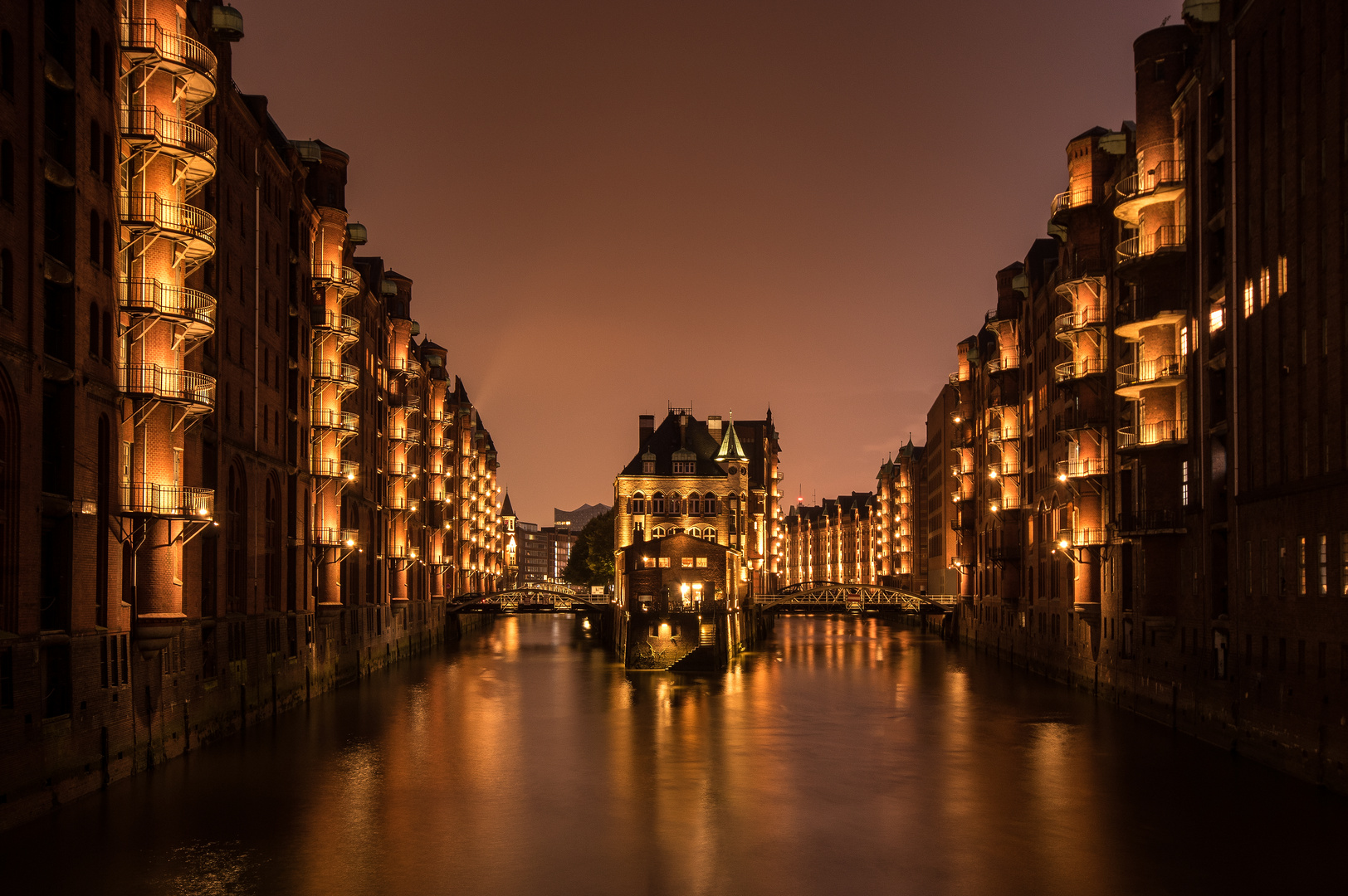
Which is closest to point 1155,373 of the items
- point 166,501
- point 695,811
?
point 695,811

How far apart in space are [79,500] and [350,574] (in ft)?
142

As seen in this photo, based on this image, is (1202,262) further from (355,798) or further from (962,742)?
(355,798)

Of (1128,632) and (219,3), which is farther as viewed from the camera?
(1128,632)

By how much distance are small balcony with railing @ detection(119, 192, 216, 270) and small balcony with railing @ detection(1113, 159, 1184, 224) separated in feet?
114

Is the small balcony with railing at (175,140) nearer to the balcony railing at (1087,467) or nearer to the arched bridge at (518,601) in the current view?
the balcony railing at (1087,467)

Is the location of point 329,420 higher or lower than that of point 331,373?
lower

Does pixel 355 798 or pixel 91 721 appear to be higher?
pixel 91 721

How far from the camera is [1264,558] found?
41.7 meters

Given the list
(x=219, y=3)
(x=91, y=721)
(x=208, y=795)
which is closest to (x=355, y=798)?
(x=208, y=795)

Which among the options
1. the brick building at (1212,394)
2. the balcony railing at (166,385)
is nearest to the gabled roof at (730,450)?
the brick building at (1212,394)

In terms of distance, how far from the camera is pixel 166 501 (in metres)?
39.7

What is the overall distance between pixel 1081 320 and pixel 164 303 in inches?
1602

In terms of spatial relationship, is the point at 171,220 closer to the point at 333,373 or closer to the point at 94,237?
the point at 94,237

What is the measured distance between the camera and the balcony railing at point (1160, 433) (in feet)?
164
